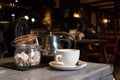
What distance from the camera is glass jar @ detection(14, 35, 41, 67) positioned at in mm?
904

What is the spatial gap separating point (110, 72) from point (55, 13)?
25.2 feet

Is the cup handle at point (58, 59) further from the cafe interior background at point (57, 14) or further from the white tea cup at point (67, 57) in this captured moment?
the cafe interior background at point (57, 14)

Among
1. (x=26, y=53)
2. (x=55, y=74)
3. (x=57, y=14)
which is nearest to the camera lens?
(x=55, y=74)

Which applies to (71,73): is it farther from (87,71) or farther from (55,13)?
(55,13)

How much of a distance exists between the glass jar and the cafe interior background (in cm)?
93

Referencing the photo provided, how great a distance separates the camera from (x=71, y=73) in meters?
0.82

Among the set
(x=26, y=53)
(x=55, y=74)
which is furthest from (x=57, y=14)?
(x=55, y=74)

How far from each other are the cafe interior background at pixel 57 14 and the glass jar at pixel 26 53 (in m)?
0.93

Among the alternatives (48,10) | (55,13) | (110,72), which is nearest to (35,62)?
(110,72)

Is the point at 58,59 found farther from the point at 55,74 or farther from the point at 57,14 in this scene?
the point at 57,14

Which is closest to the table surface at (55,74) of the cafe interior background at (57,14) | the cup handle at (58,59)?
the cup handle at (58,59)

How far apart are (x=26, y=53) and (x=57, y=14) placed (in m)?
7.92

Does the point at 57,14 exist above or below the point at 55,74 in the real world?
above

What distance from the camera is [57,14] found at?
344 inches
